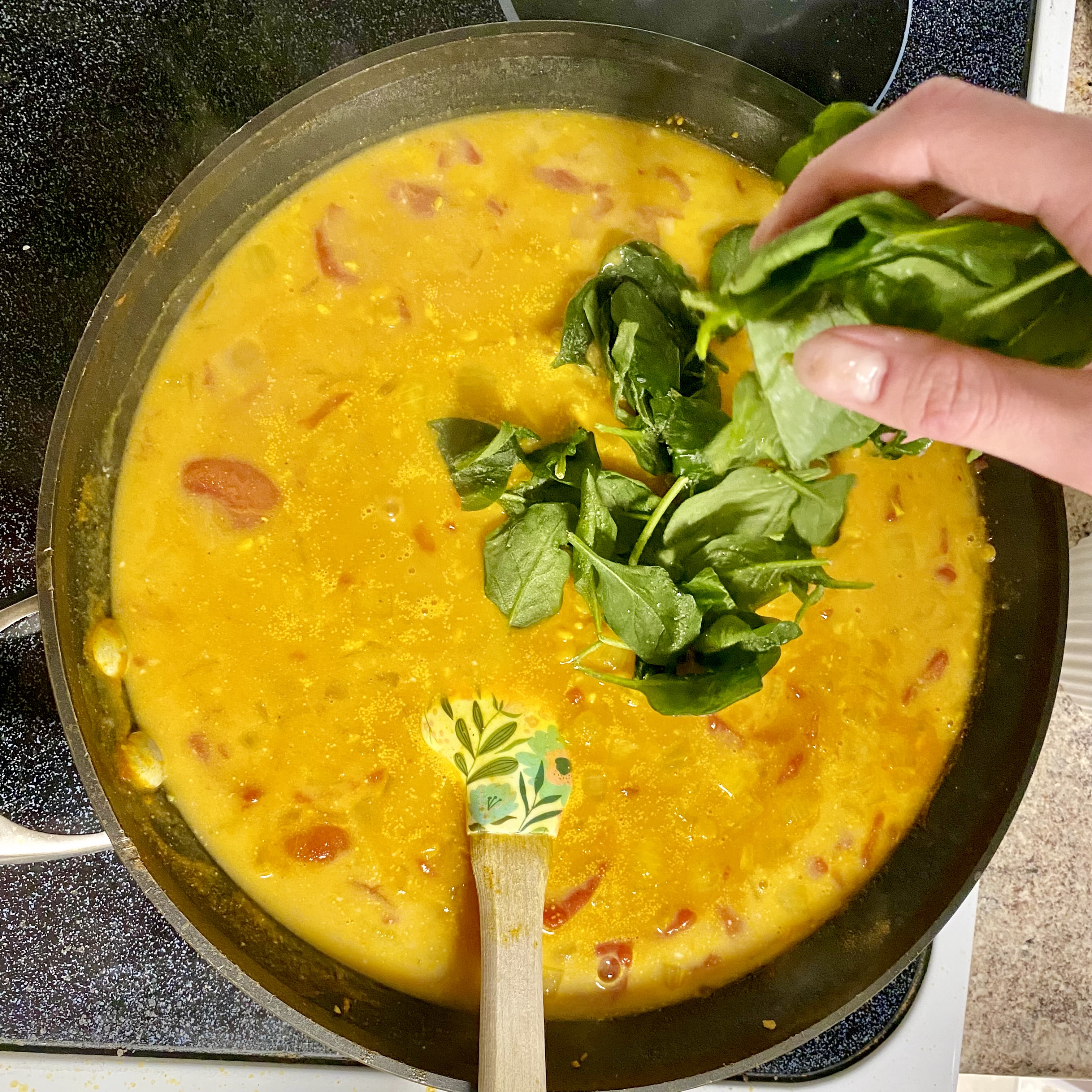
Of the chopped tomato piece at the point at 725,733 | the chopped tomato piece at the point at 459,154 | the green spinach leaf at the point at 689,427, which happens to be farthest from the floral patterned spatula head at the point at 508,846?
the chopped tomato piece at the point at 459,154

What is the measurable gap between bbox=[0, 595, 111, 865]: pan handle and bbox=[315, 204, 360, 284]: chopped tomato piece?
0.65 metres

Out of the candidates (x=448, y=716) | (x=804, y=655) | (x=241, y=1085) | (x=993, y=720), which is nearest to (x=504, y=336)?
(x=448, y=716)

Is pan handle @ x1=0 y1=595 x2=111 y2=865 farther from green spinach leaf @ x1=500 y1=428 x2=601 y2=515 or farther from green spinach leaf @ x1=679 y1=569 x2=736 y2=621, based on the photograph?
green spinach leaf @ x1=679 y1=569 x2=736 y2=621

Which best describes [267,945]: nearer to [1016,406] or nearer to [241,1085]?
[241,1085]

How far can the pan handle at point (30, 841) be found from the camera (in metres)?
1.25

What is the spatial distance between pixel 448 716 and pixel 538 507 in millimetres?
362

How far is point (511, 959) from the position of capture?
4.11 ft

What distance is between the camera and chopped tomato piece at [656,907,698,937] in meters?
1.41

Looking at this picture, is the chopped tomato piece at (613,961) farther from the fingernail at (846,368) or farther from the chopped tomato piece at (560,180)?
the chopped tomato piece at (560,180)

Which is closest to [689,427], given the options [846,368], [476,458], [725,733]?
[476,458]

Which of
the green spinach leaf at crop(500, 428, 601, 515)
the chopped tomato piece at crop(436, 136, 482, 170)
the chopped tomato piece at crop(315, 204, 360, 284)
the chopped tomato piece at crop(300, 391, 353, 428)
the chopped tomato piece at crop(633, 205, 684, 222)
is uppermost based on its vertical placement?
the chopped tomato piece at crop(436, 136, 482, 170)

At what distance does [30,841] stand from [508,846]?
71cm

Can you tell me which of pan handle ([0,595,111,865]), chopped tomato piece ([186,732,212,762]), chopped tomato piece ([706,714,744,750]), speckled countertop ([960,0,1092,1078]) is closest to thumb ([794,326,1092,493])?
chopped tomato piece ([706,714,744,750])

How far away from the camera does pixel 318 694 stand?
134cm
